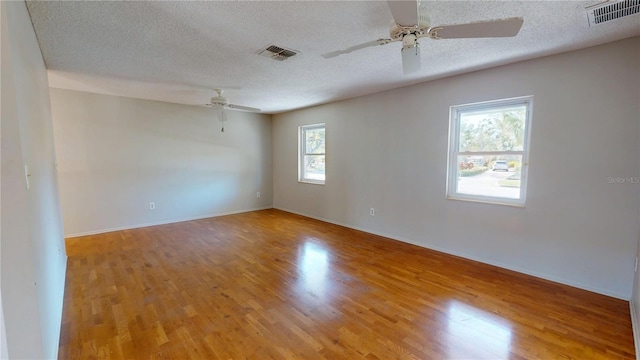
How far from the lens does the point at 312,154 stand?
19.7 feet

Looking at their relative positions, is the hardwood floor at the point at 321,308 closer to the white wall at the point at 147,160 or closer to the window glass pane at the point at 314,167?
the white wall at the point at 147,160

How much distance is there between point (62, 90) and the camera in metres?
4.24

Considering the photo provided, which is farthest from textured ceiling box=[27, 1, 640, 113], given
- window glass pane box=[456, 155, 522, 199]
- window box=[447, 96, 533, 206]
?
window glass pane box=[456, 155, 522, 199]

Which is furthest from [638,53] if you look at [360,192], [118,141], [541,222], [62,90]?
[62,90]

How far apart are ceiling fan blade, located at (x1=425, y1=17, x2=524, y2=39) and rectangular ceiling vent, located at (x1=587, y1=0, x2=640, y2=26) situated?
2.70 ft

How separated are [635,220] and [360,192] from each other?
3.23 m

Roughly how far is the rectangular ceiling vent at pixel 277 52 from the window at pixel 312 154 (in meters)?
2.84

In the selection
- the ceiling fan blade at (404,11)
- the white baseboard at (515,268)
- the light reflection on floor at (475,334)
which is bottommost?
the light reflection on floor at (475,334)

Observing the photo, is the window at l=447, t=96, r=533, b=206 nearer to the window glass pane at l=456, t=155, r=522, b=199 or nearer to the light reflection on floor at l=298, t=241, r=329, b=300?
the window glass pane at l=456, t=155, r=522, b=199

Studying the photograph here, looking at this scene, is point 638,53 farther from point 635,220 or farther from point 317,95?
point 317,95

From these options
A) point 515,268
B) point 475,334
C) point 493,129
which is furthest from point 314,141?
point 475,334

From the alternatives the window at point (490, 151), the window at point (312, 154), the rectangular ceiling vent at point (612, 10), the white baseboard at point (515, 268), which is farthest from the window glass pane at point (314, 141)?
the rectangular ceiling vent at point (612, 10)

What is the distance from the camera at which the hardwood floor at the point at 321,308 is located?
1897 mm

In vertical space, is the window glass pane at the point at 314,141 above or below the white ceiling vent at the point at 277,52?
below
